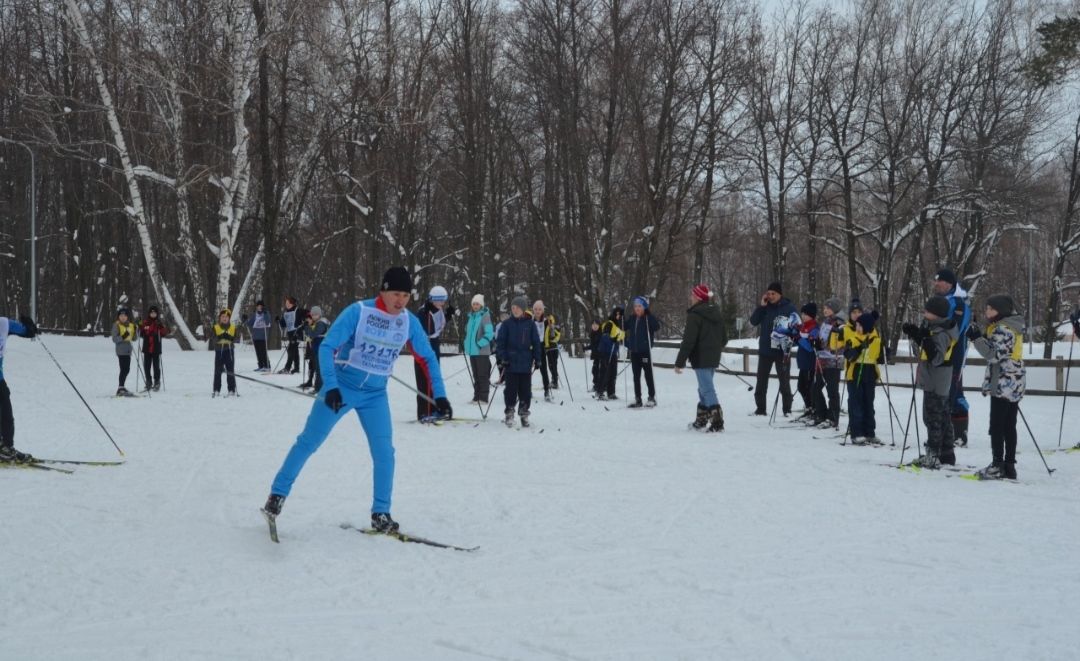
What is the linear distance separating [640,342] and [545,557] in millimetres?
10514

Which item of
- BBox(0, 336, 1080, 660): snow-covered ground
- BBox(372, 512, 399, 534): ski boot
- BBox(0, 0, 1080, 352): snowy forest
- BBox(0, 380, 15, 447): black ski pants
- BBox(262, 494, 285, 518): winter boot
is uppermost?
BBox(0, 0, 1080, 352): snowy forest

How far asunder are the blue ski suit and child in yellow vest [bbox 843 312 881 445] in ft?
22.0

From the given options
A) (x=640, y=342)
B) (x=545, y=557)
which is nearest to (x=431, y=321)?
(x=640, y=342)

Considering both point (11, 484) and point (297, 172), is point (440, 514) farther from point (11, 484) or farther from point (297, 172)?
point (297, 172)

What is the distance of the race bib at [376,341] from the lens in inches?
256

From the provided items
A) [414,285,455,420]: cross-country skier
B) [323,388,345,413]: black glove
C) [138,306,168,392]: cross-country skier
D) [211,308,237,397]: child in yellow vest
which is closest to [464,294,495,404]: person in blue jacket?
[414,285,455,420]: cross-country skier

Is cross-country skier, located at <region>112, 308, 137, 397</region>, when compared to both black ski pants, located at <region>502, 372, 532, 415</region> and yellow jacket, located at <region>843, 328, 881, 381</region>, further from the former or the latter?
yellow jacket, located at <region>843, 328, 881, 381</region>

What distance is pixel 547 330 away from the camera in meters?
18.8

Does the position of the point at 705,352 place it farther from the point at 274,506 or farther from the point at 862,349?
the point at 274,506

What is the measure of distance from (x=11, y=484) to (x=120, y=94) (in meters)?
32.5

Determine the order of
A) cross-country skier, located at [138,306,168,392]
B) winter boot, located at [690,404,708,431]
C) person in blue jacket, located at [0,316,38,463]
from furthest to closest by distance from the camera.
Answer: cross-country skier, located at [138,306,168,392], winter boot, located at [690,404,708,431], person in blue jacket, located at [0,316,38,463]

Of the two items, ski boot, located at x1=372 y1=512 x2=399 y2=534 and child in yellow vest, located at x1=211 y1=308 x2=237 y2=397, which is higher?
child in yellow vest, located at x1=211 y1=308 x2=237 y2=397

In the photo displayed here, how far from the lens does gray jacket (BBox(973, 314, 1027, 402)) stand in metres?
9.05

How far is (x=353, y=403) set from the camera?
6508mm
